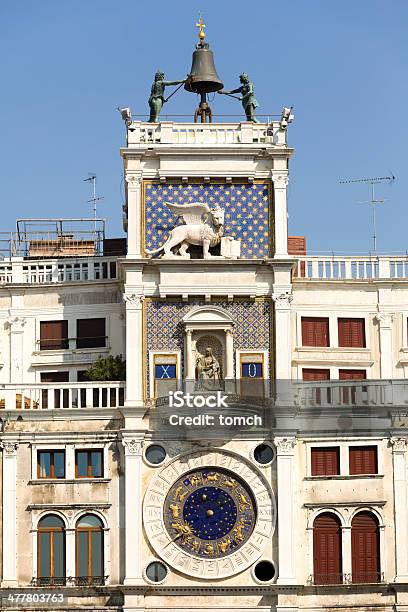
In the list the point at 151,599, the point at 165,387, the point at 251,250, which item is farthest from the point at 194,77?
the point at 151,599

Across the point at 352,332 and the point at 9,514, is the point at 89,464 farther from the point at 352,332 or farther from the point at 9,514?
the point at 352,332

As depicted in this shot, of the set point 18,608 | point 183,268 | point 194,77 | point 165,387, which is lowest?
point 18,608

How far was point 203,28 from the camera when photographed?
7119cm

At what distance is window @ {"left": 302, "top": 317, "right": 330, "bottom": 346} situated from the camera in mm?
69500

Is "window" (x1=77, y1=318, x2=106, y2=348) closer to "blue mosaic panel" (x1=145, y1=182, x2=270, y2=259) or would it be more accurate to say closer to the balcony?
"blue mosaic panel" (x1=145, y1=182, x2=270, y2=259)

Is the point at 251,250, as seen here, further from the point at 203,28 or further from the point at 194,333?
the point at 203,28

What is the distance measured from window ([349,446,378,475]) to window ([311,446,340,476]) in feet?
1.61

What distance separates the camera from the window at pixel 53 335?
7031cm

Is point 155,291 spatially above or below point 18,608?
above

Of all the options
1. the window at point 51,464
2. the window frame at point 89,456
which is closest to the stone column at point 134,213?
the window frame at point 89,456

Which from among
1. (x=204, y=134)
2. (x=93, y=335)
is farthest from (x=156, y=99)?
(x=93, y=335)

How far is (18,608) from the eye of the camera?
212 feet

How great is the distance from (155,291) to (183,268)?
1.25 metres

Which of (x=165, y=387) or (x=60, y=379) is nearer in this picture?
(x=165, y=387)
